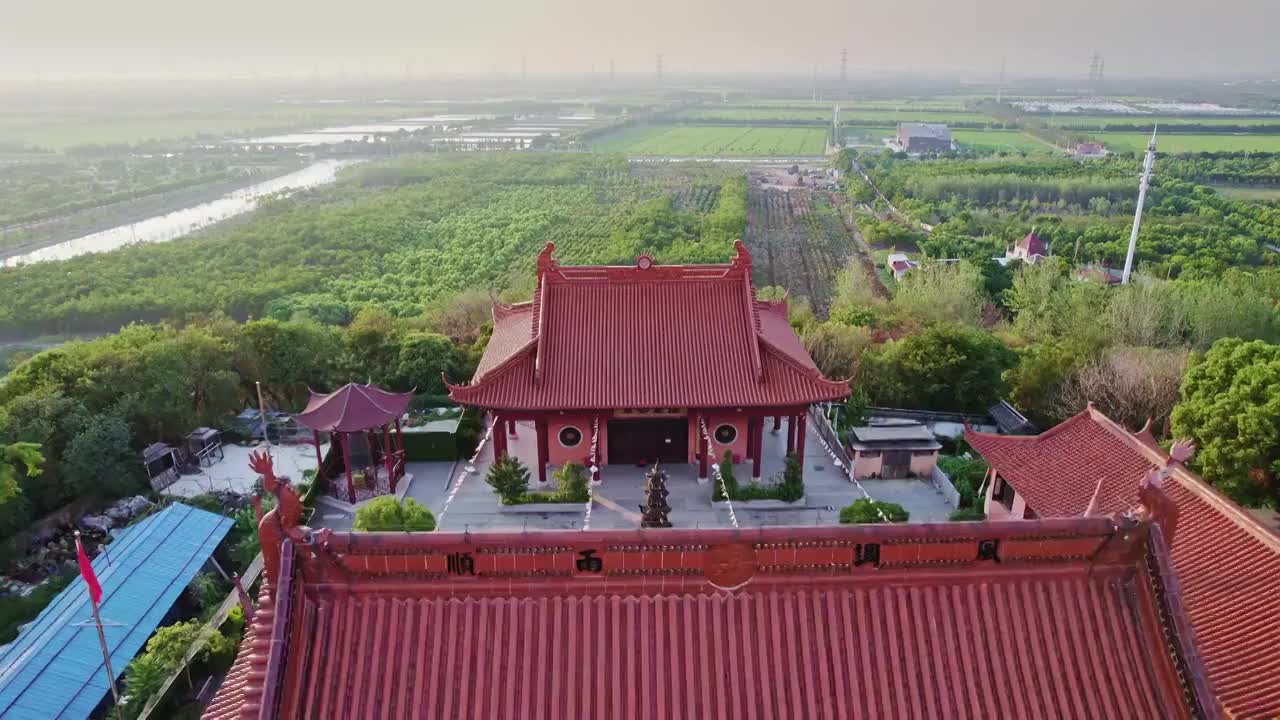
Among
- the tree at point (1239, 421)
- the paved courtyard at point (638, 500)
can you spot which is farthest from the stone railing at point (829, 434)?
the tree at point (1239, 421)

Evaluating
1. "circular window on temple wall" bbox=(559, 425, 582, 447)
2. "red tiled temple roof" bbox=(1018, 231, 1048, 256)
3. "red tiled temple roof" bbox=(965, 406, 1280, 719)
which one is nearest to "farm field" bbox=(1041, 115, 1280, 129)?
"red tiled temple roof" bbox=(1018, 231, 1048, 256)

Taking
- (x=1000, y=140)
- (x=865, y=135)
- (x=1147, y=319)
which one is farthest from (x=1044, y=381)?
(x=865, y=135)

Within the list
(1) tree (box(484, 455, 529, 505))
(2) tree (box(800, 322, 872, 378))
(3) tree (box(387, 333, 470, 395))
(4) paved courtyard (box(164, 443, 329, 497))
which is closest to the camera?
(1) tree (box(484, 455, 529, 505))

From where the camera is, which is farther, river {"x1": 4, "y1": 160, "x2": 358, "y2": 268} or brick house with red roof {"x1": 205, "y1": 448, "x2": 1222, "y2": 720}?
river {"x1": 4, "y1": 160, "x2": 358, "y2": 268}

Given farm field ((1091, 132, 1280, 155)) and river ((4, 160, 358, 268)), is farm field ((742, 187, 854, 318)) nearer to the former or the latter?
river ((4, 160, 358, 268))

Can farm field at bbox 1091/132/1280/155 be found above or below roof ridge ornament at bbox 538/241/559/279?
below

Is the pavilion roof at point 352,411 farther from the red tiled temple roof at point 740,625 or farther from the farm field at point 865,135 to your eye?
the farm field at point 865,135
